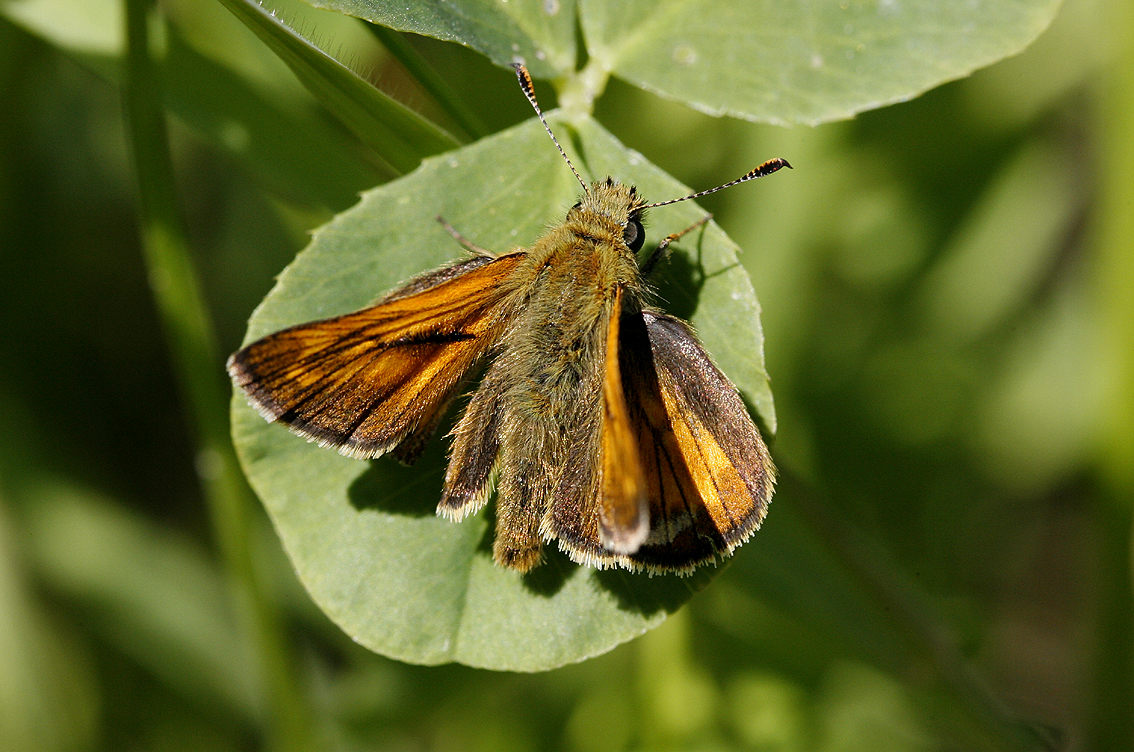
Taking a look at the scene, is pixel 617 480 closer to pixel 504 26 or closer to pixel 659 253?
pixel 659 253

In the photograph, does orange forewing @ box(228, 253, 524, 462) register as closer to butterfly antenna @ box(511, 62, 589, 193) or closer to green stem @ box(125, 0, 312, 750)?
butterfly antenna @ box(511, 62, 589, 193)

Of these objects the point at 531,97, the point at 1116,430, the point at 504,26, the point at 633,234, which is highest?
the point at 504,26

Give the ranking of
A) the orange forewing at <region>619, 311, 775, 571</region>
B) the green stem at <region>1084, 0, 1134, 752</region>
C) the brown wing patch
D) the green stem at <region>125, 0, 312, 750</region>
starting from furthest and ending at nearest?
the green stem at <region>1084, 0, 1134, 752</region>, the green stem at <region>125, 0, 312, 750</region>, the orange forewing at <region>619, 311, 775, 571</region>, the brown wing patch

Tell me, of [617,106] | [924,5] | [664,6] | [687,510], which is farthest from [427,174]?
[617,106]

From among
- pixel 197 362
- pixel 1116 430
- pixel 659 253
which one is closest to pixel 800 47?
pixel 659 253

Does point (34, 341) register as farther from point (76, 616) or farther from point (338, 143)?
point (338, 143)

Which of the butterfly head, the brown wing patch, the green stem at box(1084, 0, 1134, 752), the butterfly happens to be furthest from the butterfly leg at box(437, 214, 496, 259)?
the green stem at box(1084, 0, 1134, 752)

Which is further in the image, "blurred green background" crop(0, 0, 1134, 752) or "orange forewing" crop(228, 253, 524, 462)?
"blurred green background" crop(0, 0, 1134, 752)

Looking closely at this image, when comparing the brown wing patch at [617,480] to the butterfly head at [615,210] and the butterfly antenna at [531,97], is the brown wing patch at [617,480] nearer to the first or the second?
the butterfly head at [615,210]
